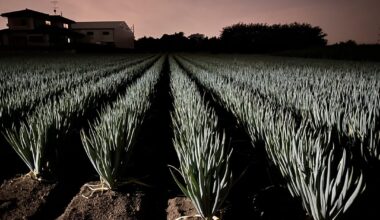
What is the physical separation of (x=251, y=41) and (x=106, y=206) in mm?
47710

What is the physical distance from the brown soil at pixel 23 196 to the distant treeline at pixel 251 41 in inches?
1706

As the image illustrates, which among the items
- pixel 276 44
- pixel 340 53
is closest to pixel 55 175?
pixel 340 53

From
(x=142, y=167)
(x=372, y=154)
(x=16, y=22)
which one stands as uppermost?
(x=16, y=22)

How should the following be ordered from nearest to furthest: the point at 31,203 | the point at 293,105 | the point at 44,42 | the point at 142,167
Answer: the point at 31,203 → the point at 142,167 → the point at 293,105 → the point at 44,42

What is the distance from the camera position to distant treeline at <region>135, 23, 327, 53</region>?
4497 cm

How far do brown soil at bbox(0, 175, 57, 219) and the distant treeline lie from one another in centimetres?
4333

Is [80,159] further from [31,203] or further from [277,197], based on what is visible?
[277,197]

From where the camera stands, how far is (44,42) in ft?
110

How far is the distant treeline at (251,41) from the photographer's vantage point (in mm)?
44969

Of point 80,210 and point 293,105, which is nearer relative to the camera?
point 80,210

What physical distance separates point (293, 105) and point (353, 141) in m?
1.54

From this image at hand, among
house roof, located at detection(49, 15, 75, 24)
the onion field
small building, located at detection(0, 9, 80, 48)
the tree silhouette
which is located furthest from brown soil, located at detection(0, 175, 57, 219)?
the tree silhouette

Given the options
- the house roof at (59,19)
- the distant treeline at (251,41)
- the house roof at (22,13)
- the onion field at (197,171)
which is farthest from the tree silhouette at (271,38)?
the onion field at (197,171)

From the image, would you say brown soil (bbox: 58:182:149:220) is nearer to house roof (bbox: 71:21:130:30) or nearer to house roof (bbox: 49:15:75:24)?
house roof (bbox: 49:15:75:24)
